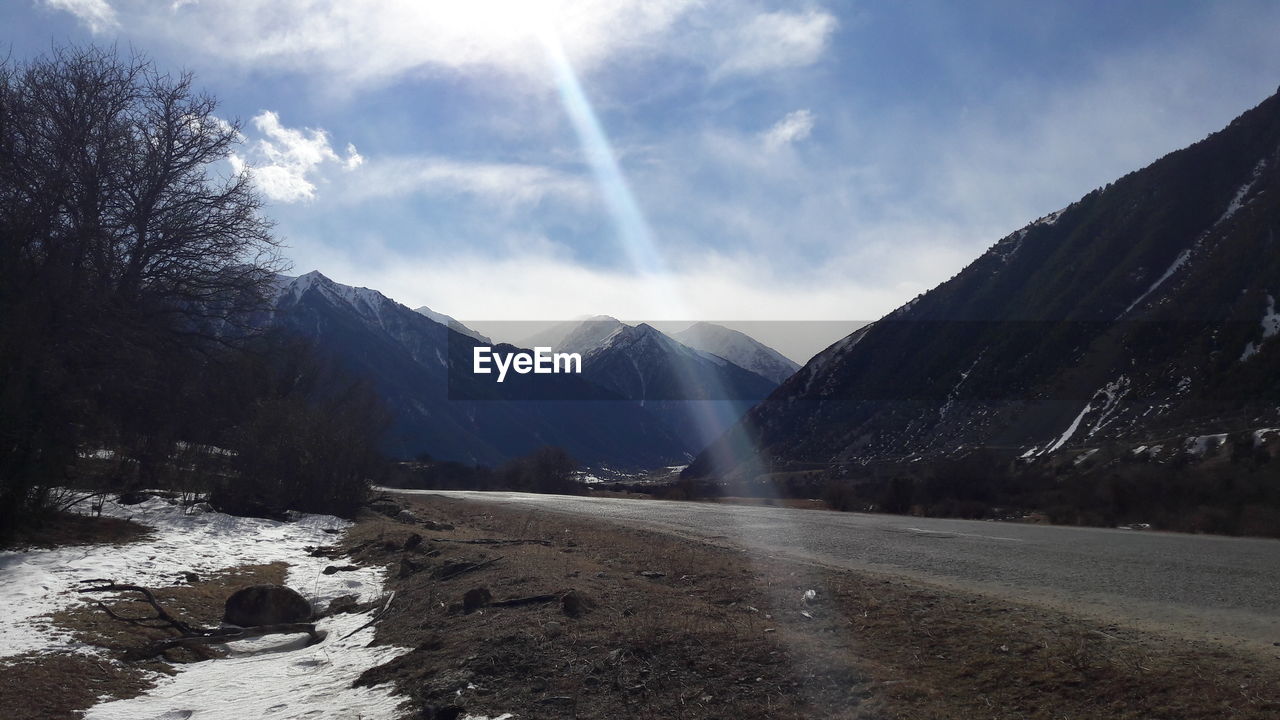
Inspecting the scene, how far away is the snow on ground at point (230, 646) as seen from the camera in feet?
23.3

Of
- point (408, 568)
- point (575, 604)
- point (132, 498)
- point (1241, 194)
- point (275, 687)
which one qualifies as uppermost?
point (1241, 194)

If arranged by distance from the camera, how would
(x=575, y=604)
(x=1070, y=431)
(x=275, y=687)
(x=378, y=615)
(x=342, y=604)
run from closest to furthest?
1. (x=275, y=687)
2. (x=575, y=604)
3. (x=378, y=615)
4. (x=342, y=604)
5. (x=1070, y=431)

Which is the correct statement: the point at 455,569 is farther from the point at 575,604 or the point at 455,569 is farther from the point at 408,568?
the point at 575,604

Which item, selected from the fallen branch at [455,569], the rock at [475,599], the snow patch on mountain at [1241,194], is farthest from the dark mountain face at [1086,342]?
the rock at [475,599]

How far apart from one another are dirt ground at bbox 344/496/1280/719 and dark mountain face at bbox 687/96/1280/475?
4582 cm

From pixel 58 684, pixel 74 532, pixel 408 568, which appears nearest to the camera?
pixel 58 684

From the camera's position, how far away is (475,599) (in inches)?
368

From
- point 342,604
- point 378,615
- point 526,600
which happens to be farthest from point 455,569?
point 526,600

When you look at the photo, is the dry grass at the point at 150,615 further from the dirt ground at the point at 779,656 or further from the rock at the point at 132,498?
the rock at the point at 132,498

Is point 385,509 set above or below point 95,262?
below

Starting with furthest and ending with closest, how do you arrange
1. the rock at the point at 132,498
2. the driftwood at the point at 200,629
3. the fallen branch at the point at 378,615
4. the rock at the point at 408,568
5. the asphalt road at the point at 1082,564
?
the rock at the point at 132,498
the rock at the point at 408,568
the fallen branch at the point at 378,615
the driftwood at the point at 200,629
the asphalt road at the point at 1082,564

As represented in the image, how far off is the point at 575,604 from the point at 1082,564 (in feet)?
30.0

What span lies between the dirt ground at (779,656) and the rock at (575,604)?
0.10ft

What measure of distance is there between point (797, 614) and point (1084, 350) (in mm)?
97322
